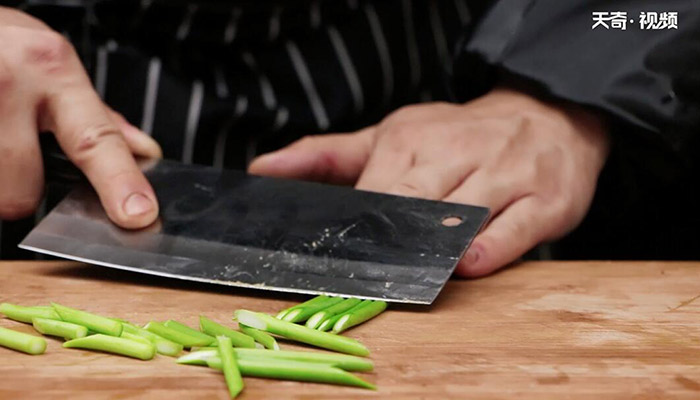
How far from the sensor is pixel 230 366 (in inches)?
34.7

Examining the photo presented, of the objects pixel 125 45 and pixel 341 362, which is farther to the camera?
pixel 125 45

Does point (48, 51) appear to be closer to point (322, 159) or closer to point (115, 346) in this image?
point (322, 159)

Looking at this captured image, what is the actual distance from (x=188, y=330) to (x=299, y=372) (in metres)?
0.18

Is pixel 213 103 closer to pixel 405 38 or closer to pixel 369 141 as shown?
pixel 369 141

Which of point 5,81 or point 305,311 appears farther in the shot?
point 5,81

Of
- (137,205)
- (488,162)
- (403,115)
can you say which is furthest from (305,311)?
(403,115)

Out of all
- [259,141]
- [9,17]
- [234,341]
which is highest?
[9,17]

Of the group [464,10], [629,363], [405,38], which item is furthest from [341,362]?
[464,10]

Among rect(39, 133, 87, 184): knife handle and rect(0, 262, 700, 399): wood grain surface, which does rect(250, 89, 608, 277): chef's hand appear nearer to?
rect(0, 262, 700, 399): wood grain surface

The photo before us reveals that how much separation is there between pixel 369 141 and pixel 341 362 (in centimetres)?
68

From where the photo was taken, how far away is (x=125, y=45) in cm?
165

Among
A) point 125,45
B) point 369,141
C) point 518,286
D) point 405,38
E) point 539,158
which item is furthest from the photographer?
point 405,38

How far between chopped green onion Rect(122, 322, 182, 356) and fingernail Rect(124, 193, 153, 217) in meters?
0.29


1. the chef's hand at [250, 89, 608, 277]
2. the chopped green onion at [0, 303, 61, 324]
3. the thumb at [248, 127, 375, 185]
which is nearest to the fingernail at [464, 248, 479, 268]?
the chef's hand at [250, 89, 608, 277]
